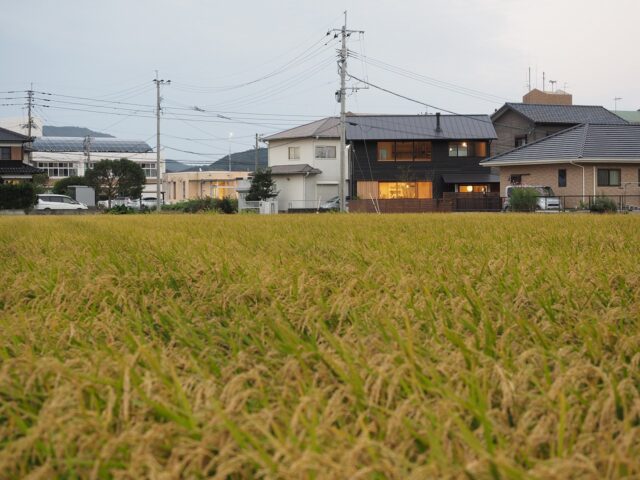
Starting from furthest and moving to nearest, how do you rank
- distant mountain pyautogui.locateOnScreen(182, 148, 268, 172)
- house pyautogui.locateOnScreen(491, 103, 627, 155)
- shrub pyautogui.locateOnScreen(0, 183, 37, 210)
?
1. distant mountain pyautogui.locateOnScreen(182, 148, 268, 172)
2. house pyautogui.locateOnScreen(491, 103, 627, 155)
3. shrub pyautogui.locateOnScreen(0, 183, 37, 210)

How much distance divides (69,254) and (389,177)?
41287 mm

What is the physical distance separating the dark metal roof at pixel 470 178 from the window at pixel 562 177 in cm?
938

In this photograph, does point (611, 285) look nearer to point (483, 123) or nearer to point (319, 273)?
point (319, 273)

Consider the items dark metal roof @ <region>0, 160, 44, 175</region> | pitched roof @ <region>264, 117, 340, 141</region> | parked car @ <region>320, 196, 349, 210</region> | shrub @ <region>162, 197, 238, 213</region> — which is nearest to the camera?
shrub @ <region>162, 197, 238, 213</region>

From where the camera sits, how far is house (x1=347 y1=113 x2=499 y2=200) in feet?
153

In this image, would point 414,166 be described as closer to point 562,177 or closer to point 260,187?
point 260,187

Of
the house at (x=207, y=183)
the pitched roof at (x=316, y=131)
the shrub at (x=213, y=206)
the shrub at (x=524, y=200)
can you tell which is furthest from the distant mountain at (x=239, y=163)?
the shrub at (x=524, y=200)

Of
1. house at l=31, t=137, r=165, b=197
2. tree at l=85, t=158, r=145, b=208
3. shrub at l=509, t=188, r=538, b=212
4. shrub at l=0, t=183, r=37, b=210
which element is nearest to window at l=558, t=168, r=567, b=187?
shrub at l=509, t=188, r=538, b=212

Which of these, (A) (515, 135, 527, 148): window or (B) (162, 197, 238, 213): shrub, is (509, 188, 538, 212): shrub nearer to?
(B) (162, 197, 238, 213): shrub

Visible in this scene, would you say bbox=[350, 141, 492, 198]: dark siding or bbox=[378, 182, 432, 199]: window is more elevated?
bbox=[350, 141, 492, 198]: dark siding

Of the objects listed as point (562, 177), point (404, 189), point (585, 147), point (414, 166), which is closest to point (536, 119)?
point (414, 166)

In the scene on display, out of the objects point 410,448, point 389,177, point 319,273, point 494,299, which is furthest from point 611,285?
point 389,177

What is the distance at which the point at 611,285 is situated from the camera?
4098mm

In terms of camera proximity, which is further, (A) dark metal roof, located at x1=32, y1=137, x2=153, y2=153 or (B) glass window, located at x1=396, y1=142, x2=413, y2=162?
(A) dark metal roof, located at x1=32, y1=137, x2=153, y2=153
